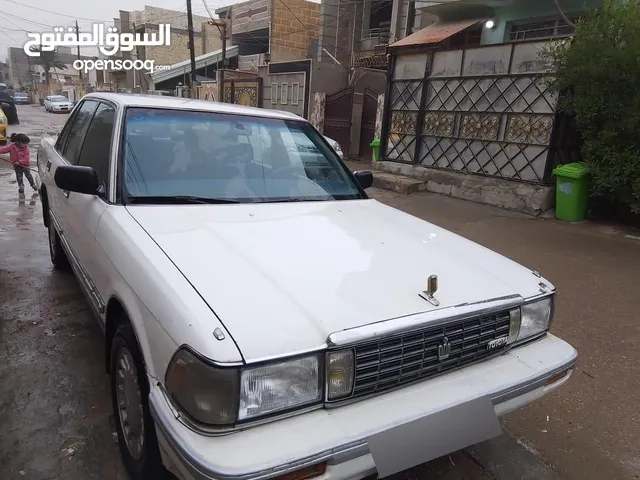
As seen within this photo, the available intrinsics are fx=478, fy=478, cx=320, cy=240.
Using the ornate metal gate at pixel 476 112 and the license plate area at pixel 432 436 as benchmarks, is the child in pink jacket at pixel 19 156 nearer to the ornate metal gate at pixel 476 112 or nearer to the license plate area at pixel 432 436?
the ornate metal gate at pixel 476 112

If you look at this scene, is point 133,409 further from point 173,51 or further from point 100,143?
point 173,51

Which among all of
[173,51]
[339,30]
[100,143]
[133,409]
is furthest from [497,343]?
[173,51]

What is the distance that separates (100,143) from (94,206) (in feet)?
1.93

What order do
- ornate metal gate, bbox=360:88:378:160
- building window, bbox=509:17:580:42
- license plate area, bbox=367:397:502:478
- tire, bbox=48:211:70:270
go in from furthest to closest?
ornate metal gate, bbox=360:88:378:160 → building window, bbox=509:17:580:42 → tire, bbox=48:211:70:270 → license plate area, bbox=367:397:502:478

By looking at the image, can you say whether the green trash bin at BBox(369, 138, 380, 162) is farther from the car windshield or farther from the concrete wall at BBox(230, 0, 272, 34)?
the concrete wall at BBox(230, 0, 272, 34)

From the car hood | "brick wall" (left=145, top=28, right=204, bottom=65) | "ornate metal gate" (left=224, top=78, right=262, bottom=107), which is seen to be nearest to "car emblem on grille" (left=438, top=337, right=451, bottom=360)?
the car hood

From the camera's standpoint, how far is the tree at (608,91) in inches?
255

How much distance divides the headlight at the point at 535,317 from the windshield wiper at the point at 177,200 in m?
1.59

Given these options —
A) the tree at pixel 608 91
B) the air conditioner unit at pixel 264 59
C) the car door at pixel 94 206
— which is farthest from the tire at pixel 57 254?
the air conditioner unit at pixel 264 59

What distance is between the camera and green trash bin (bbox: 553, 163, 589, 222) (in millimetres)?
7277

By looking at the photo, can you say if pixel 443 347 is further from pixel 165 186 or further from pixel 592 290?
pixel 592 290

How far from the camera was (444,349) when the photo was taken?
5.91 feet

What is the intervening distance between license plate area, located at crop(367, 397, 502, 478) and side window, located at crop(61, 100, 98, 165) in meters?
2.93

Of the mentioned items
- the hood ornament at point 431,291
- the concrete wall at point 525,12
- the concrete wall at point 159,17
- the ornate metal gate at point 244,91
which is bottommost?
the hood ornament at point 431,291
